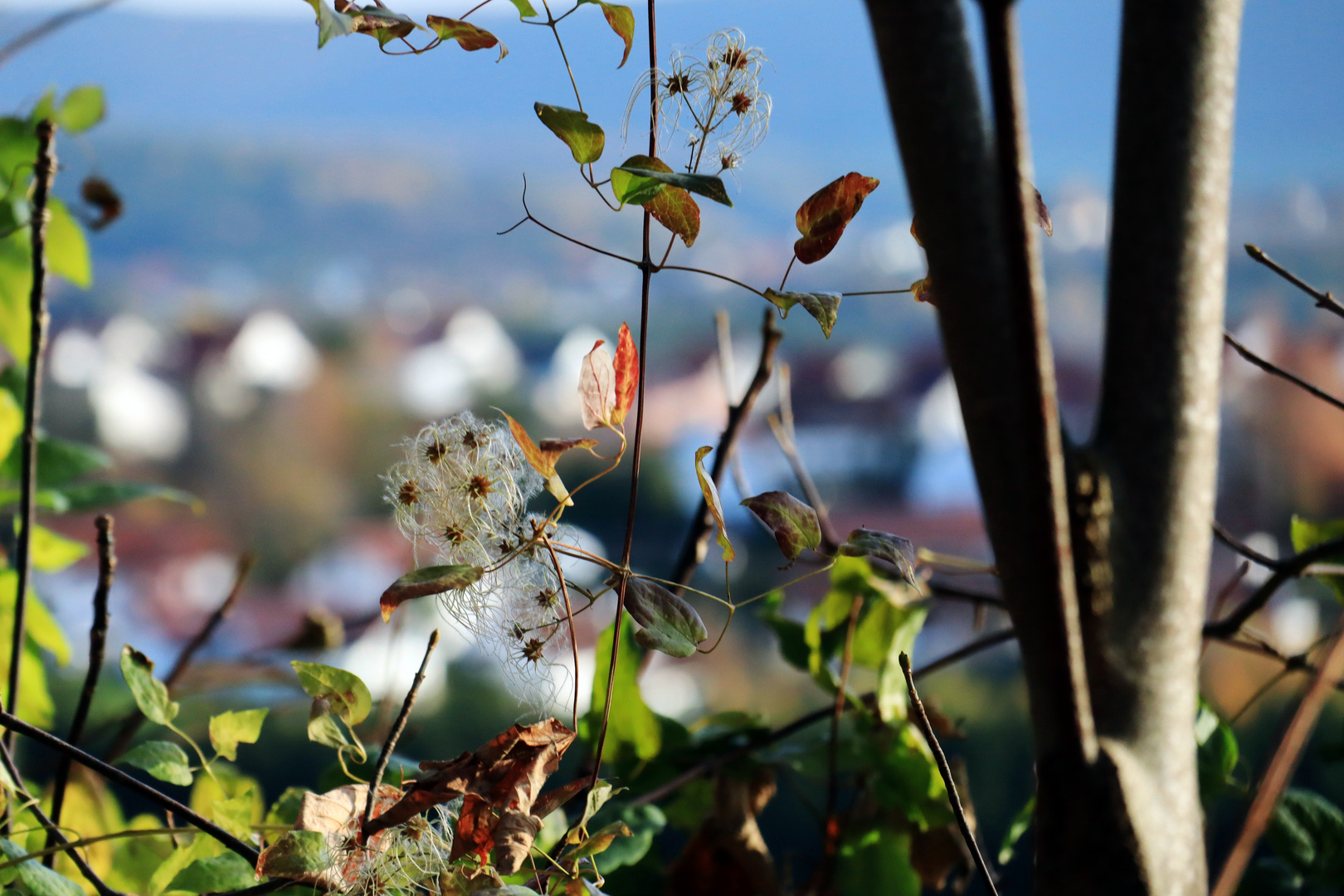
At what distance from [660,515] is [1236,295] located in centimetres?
55

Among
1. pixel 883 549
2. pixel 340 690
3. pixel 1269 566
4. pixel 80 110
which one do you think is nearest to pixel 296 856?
pixel 340 690

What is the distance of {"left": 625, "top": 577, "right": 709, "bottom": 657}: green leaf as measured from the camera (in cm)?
19

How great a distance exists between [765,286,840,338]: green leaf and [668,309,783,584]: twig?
0.11m

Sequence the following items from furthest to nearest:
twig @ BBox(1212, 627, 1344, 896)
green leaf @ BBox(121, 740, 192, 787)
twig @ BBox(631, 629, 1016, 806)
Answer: twig @ BBox(631, 629, 1016, 806), green leaf @ BBox(121, 740, 192, 787), twig @ BBox(1212, 627, 1344, 896)

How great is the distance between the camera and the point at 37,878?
20 centimetres

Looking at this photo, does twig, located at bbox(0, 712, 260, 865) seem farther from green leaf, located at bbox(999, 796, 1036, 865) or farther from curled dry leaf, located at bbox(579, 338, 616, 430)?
green leaf, located at bbox(999, 796, 1036, 865)

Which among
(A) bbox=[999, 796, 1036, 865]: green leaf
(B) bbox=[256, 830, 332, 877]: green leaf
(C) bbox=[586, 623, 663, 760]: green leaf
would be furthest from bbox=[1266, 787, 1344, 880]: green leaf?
(B) bbox=[256, 830, 332, 877]: green leaf

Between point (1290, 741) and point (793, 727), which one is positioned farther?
point (793, 727)

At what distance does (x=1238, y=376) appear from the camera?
2.50 feet

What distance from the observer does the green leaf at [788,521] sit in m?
0.20

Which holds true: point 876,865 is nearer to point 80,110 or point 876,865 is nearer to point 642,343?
point 642,343

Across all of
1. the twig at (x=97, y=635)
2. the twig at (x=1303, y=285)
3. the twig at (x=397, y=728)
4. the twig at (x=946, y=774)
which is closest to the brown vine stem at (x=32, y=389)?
the twig at (x=97, y=635)

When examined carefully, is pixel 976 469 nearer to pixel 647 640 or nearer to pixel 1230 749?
pixel 647 640

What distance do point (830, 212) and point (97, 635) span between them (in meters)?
0.22
